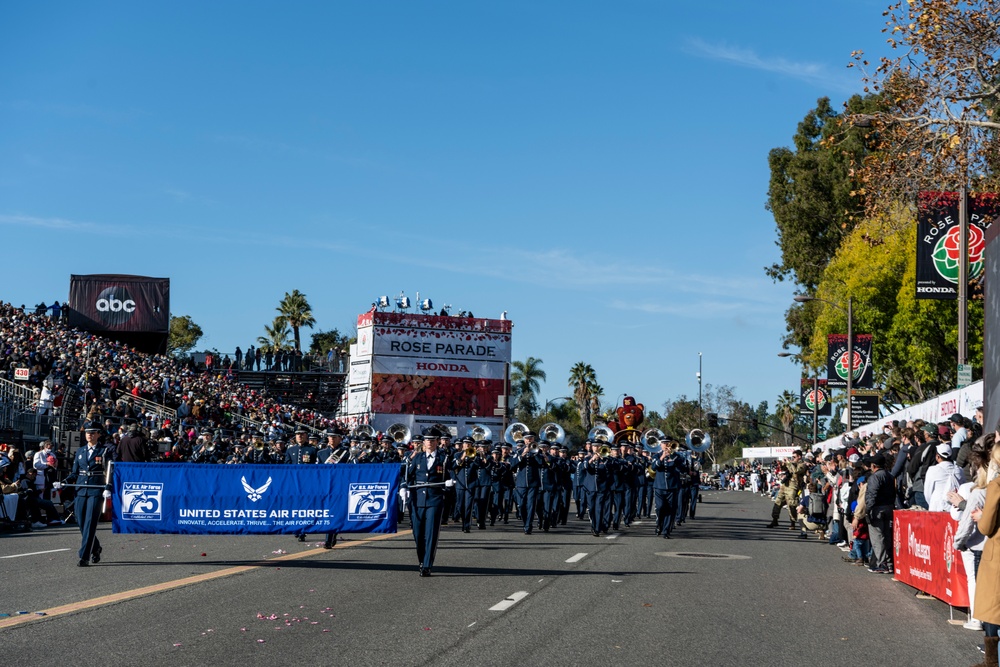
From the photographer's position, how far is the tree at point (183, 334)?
4055 inches

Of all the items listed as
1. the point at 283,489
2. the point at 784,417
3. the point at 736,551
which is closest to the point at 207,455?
the point at 283,489

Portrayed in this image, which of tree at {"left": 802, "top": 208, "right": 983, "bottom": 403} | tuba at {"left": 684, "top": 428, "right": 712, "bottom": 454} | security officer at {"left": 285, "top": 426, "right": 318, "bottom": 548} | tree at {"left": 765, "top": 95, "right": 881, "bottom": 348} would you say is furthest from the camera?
tree at {"left": 765, "top": 95, "right": 881, "bottom": 348}

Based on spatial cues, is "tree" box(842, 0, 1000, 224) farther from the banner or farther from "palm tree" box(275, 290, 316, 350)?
"palm tree" box(275, 290, 316, 350)

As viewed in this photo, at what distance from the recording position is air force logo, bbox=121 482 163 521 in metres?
15.4

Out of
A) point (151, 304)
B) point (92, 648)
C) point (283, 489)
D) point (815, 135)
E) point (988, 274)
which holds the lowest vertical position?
point (92, 648)

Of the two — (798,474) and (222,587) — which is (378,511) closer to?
(222,587)

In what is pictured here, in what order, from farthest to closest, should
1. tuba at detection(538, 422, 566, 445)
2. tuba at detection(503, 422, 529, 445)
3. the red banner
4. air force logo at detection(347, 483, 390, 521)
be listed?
tuba at detection(538, 422, 566, 445)
tuba at detection(503, 422, 529, 445)
air force logo at detection(347, 483, 390, 521)
the red banner

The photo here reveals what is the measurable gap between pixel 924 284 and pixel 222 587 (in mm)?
18614

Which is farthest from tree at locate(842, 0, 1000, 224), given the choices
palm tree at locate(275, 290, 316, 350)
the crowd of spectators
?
palm tree at locate(275, 290, 316, 350)

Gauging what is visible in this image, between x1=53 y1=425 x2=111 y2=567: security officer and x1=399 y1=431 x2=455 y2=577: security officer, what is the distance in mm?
3915

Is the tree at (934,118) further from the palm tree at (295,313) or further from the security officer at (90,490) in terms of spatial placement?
the palm tree at (295,313)

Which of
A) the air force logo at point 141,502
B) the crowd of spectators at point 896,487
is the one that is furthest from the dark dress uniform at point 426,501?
the crowd of spectators at point 896,487

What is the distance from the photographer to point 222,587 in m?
12.4

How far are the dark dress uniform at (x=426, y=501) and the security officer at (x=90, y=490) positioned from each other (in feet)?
13.0
